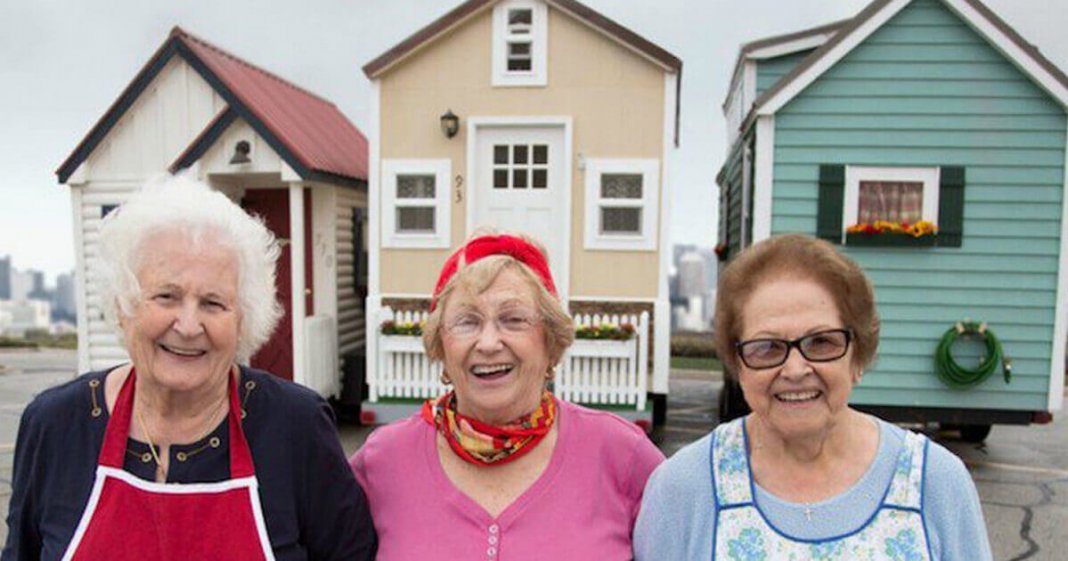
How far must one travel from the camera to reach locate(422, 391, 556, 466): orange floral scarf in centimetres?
205

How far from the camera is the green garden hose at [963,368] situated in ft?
21.4

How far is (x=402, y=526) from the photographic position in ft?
6.66

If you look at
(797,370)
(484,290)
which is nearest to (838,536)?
(797,370)

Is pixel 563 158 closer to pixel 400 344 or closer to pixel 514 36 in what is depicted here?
pixel 514 36

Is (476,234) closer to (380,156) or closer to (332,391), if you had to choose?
(380,156)

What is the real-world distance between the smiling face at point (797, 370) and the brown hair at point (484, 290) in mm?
586

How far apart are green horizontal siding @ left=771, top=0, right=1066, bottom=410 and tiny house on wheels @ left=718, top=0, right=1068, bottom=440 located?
1 cm

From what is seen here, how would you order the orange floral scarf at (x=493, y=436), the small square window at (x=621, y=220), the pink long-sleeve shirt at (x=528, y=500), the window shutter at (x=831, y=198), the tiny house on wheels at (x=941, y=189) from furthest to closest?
the small square window at (x=621, y=220)
the window shutter at (x=831, y=198)
the tiny house on wheels at (x=941, y=189)
the orange floral scarf at (x=493, y=436)
the pink long-sleeve shirt at (x=528, y=500)

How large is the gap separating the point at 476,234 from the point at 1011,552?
4.36 meters

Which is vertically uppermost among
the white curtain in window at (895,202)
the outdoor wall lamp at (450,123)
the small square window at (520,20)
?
the small square window at (520,20)

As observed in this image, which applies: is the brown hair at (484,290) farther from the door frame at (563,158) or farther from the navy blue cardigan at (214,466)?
the door frame at (563,158)

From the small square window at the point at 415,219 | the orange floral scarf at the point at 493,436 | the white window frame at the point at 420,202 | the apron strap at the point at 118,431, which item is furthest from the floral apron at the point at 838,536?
the small square window at the point at 415,219

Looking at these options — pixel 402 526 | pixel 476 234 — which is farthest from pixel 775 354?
pixel 402 526

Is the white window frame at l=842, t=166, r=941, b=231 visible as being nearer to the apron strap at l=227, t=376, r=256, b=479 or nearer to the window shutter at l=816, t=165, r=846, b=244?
the window shutter at l=816, t=165, r=846, b=244
